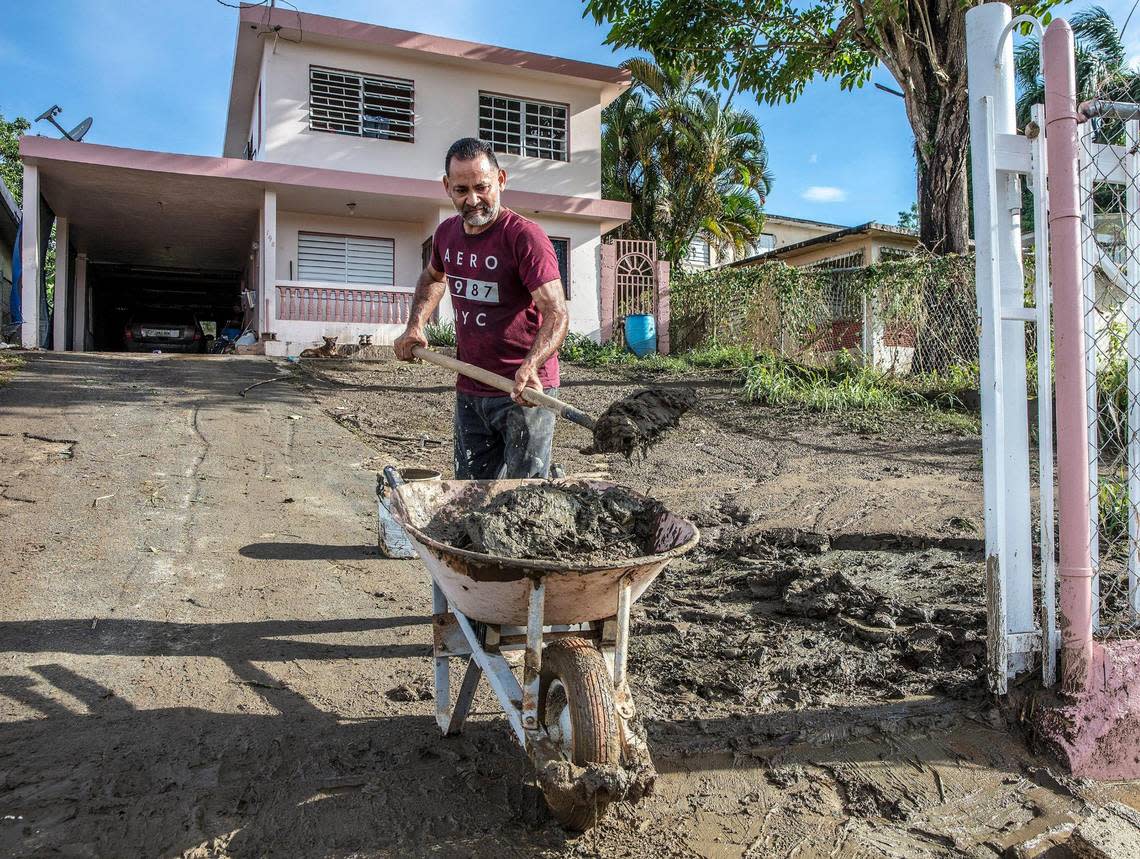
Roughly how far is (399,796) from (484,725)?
0.53 m

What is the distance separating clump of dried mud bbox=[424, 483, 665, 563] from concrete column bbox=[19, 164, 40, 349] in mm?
12558

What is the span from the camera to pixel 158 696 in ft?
9.75

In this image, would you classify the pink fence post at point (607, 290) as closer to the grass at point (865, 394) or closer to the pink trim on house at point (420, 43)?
the pink trim on house at point (420, 43)

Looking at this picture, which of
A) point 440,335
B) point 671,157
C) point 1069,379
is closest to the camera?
point 1069,379

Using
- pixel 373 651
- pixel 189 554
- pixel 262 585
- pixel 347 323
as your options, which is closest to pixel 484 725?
pixel 373 651

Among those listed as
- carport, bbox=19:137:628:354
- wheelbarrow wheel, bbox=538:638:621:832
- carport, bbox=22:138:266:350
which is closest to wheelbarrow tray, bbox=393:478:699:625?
wheelbarrow wheel, bbox=538:638:621:832

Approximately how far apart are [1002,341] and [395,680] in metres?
2.70


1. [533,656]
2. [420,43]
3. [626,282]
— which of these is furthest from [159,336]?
[533,656]

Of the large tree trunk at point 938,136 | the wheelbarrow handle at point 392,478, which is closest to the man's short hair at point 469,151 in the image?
the wheelbarrow handle at point 392,478

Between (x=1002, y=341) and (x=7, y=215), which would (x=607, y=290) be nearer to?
(x=7, y=215)

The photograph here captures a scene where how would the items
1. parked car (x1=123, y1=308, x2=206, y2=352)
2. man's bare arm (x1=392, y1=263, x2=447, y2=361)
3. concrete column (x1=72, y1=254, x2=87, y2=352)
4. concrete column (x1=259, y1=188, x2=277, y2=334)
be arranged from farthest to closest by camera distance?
concrete column (x1=72, y1=254, x2=87, y2=352)
parked car (x1=123, y1=308, x2=206, y2=352)
concrete column (x1=259, y1=188, x2=277, y2=334)
man's bare arm (x1=392, y1=263, x2=447, y2=361)

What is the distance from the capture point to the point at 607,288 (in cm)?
1548

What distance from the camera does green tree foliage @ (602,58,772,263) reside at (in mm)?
20641

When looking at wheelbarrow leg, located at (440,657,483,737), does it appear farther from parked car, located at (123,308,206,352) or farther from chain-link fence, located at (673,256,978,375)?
parked car, located at (123,308,206,352)
